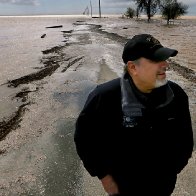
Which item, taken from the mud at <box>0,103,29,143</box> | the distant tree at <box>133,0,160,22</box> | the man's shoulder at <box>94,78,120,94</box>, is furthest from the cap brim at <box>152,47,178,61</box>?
the distant tree at <box>133,0,160,22</box>

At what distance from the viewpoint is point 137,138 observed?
7.79 ft

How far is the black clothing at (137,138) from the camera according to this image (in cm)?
235

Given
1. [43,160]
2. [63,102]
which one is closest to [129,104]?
[43,160]

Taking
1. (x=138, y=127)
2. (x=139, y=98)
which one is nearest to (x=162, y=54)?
Answer: (x=139, y=98)

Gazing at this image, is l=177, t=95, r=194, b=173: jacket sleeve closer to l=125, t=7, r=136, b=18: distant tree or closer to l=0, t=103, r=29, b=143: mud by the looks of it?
l=0, t=103, r=29, b=143: mud

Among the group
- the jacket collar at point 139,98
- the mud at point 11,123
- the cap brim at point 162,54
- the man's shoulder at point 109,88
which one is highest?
the cap brim at point 162,54

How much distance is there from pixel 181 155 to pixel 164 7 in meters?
53.4

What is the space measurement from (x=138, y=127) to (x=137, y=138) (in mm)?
79

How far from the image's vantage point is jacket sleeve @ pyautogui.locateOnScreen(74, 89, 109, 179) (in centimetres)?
240

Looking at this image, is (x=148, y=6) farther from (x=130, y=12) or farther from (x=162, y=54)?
(x=162, y=54)

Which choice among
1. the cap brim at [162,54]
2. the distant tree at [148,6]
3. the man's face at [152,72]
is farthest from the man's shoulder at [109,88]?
the distant tree at [148,6]

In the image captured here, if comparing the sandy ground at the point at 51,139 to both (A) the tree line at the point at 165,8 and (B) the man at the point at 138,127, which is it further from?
(A) the tree line at the point at 165,8

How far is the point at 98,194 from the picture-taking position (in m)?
4.55

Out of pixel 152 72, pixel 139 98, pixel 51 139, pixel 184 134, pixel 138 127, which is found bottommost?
pixel 51 139
